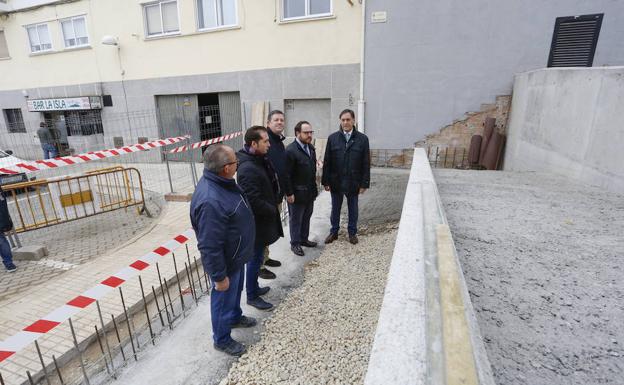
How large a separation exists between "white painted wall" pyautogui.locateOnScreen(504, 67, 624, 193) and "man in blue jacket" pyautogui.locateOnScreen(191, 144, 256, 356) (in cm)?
468

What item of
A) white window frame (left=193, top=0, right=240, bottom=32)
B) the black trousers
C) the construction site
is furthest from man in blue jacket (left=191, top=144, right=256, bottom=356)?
white window frame (left=193, top=0, right=240, bottom=32)

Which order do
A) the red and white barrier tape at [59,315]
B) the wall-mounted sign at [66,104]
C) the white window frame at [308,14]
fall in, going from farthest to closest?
the wall-mounted sign at [66,104] → the white window frame at [308,14] → the red and white barrier tape at [59,315]

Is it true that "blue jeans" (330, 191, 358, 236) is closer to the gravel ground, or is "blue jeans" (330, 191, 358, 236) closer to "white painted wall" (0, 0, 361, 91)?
the gravel ground

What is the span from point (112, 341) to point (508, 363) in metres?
3.39

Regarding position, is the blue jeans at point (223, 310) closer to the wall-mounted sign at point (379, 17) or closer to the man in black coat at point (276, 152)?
the man in black coat at point (276, 152)

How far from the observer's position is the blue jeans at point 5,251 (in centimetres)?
488

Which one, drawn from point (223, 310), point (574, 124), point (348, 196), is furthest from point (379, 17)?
point (223, 310)

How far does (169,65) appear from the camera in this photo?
38.6 feet

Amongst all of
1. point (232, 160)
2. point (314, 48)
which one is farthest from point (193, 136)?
point (232, 160)

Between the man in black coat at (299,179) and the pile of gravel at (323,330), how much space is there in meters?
0.58

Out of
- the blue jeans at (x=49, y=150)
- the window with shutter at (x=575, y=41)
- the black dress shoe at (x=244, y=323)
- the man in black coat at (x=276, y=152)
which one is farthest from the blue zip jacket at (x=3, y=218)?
the window with shutter at (x=575, y=41)

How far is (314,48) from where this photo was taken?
9742mm

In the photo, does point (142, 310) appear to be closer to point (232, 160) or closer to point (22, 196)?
point (232, 160)

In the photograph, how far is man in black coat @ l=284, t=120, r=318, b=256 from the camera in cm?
409
